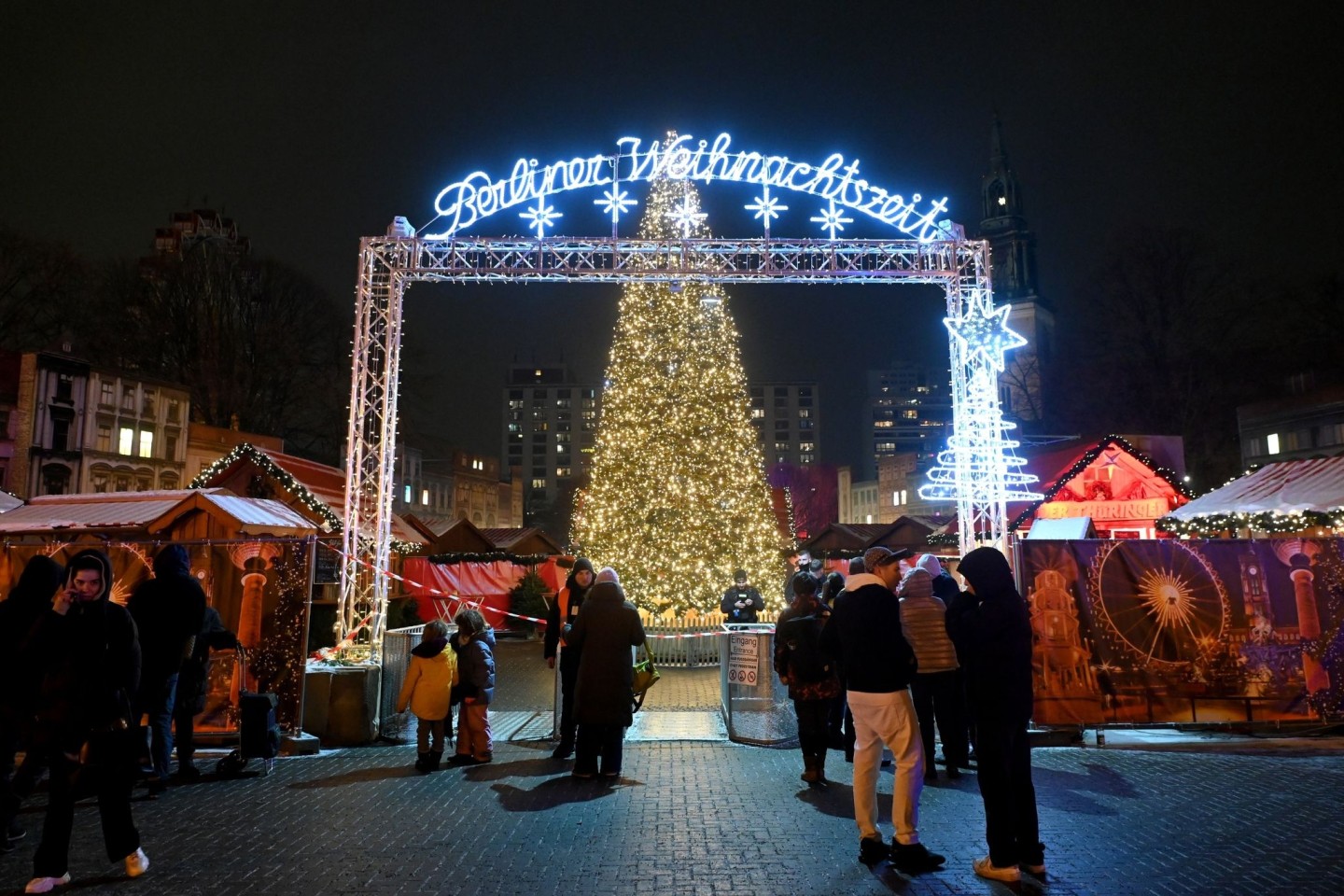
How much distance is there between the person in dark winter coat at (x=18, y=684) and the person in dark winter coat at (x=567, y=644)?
4062 millimetres

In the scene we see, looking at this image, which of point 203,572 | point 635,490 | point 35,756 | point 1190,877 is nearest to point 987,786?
point 1190,877

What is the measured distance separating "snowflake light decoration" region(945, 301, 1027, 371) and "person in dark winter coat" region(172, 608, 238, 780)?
1135 cm

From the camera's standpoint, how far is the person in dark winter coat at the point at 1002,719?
5.05 metres

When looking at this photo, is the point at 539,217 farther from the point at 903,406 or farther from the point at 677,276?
the point at 903,406

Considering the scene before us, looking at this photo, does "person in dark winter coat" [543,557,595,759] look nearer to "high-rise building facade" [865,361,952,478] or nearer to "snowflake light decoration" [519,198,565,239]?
"snowflake light decoration" [519,198,565,239]

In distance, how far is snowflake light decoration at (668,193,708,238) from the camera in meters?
19.8

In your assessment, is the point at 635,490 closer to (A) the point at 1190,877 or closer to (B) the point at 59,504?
(B) the point at 59,504

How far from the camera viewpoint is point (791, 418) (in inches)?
5817

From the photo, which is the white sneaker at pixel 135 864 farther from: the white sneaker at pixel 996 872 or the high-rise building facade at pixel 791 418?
the high-rise building facade at pixel 791 418

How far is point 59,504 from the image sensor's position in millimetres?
16766

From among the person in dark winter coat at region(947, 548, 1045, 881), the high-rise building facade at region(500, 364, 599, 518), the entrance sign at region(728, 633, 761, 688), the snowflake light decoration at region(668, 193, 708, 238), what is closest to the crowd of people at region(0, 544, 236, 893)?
the person in dark winter coat at region(947, 548, 1045, 881)

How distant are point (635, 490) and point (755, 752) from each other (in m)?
12.7

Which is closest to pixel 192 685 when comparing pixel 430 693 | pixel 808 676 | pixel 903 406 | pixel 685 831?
pixel 430 693

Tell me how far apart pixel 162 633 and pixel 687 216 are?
1512cm
